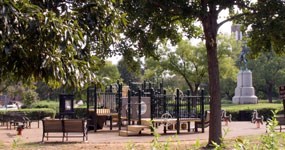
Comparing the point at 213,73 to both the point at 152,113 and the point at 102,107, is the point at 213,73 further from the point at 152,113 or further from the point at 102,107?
the point at 102,107

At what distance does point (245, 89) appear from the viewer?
43125mm

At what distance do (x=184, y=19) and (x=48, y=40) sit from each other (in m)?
9.37

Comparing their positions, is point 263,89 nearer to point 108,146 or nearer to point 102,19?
point 108,146

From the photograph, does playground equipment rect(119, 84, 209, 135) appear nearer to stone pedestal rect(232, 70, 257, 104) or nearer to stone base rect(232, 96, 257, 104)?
stone base rect(232, 96, 257, 104)

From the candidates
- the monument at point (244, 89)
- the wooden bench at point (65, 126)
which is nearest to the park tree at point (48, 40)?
the wooden bench at point (65, 126)

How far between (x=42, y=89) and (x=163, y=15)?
50623 mm

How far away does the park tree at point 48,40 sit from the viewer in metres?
4.51

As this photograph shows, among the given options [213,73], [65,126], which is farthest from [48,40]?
[65,126]

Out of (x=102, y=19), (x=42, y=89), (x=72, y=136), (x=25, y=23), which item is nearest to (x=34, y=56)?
(x=25, y=23)

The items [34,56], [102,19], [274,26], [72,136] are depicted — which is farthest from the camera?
[72,136]

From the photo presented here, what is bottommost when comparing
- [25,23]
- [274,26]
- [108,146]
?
[108,146]

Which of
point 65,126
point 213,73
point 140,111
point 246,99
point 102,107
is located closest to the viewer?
point 213,73

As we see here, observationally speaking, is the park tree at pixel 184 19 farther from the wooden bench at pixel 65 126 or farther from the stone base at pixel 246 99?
the stone base at pixel 246 99

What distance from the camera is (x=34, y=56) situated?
16.4 feet
